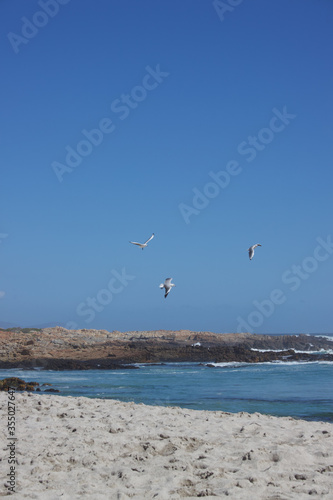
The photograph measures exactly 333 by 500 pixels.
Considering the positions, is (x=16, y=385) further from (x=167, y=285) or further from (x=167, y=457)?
(x=167, y=457)

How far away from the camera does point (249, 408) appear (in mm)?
13359

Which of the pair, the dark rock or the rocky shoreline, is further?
the rocky shoreline

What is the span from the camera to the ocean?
13.8 metres

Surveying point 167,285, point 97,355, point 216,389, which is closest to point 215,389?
point 216,389

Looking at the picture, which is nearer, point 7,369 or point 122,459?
point 122,459

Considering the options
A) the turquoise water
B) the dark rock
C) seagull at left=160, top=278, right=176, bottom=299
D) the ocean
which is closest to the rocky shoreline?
the ocean

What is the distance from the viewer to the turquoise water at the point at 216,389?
1376 cm

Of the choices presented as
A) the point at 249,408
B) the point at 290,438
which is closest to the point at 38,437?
the point at 290,438

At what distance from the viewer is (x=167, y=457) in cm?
649

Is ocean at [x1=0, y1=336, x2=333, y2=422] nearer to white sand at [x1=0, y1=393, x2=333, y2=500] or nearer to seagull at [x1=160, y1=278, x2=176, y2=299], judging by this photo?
seagull at [x1=160, y1=278, x2=176, y2=299]

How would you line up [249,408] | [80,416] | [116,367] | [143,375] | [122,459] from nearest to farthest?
[122,459], [80,416], [249,408], [143,375], [116,367]

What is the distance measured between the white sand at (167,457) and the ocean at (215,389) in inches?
169

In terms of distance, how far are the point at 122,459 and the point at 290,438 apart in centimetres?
285

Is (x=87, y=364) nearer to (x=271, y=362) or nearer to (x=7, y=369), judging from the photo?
(x=7, y=369)
